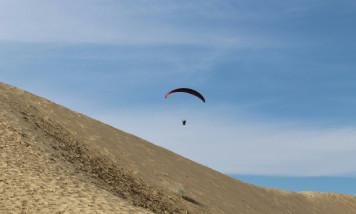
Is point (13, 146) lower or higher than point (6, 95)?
lower

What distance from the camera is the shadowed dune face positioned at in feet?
72.0

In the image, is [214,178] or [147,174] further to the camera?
[214,178]

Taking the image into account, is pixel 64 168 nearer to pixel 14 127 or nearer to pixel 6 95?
pixel 14 127

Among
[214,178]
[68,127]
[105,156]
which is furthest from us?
[214,178]

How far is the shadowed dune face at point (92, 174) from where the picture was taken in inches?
864

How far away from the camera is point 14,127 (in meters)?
28.6

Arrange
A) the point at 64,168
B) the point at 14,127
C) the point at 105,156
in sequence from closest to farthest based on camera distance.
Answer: the point at 64,168 < the point at 14,127 < the point at 105,156

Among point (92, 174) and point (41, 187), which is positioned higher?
point (92, 174)

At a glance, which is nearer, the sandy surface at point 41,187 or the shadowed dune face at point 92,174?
the sandy surface at point 41,187

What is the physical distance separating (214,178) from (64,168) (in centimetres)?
1807

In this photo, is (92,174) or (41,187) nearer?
(41,187)

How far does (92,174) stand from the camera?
89.5 feet

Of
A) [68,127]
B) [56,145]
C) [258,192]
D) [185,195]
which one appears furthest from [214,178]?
[56,145]

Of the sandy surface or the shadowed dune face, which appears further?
the shadowed dune face
